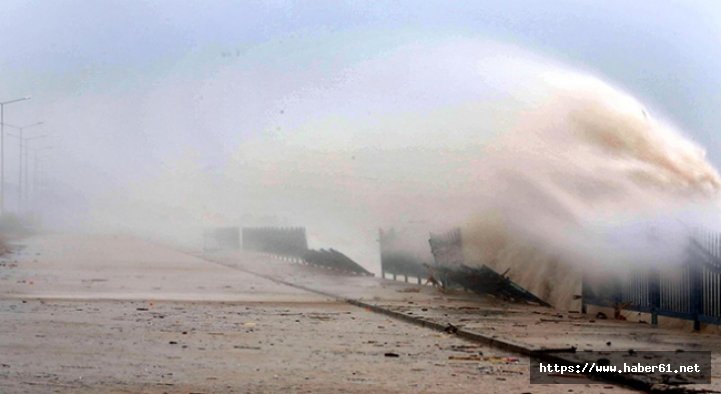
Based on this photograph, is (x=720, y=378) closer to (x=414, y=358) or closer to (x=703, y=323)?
(x=414, y=358)

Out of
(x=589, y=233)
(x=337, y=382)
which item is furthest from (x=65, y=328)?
(x=589, y=233)

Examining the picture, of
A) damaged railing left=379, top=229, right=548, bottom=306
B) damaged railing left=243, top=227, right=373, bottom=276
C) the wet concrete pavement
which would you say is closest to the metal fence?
the wet concrete pavement

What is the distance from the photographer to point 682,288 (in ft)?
64.1

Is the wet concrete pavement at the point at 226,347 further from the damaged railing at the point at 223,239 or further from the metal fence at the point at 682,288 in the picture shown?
the damaged railing at the point at 223,239

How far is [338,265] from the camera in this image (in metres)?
45.6

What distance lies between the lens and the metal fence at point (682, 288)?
60.9 ft

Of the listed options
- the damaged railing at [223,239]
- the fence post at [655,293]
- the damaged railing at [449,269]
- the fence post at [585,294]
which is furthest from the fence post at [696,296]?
the damaged railing at [223,239]

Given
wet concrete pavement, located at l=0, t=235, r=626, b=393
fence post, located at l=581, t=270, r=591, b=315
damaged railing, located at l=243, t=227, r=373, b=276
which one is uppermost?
damaged railing, located at l=243, t=227, r=373, b=276

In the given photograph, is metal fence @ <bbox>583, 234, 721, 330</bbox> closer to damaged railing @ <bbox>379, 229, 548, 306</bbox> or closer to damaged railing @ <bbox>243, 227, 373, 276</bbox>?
damaged railing @ <bbox>379, 229, 548, 306</bbox>

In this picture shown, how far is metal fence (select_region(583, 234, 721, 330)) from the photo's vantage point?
18.6m

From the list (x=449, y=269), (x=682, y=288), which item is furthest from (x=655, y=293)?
(x=449, y=269)

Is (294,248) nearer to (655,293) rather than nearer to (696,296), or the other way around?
(655,293)

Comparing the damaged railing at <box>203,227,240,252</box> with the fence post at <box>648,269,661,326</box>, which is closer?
the fence post at <box>648,269,661,326</box>

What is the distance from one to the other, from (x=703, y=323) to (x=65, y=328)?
890cm
